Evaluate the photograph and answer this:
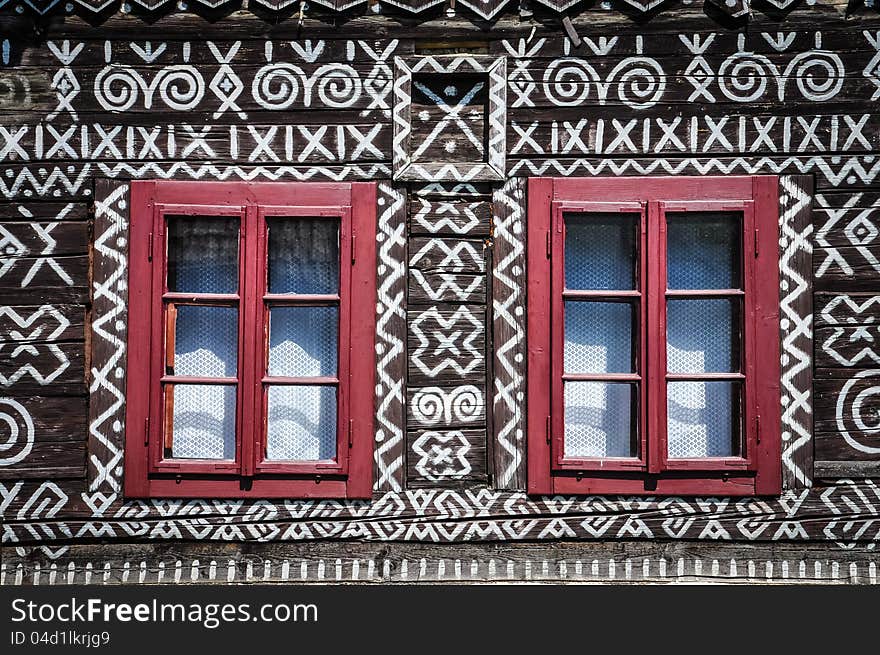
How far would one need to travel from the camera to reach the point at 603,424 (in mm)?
4402

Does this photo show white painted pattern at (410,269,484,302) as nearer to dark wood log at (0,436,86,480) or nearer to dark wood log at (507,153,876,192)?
dark wood log at (507,153,876,192)

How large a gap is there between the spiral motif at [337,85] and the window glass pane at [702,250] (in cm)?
165

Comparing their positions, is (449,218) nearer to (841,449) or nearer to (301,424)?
(301,424)

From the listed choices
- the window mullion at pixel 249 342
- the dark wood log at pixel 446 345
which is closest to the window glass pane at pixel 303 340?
the window mullion at pixel 249 342

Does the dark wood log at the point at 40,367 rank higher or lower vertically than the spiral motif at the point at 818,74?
lower

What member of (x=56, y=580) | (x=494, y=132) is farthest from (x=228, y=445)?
(x=494, y=132)

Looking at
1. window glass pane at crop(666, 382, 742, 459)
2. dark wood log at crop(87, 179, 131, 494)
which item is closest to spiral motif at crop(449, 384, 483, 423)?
window glass pane at crop(666, 382, 742, 459)

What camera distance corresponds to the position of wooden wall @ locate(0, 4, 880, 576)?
4344mm

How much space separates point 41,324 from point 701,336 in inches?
126

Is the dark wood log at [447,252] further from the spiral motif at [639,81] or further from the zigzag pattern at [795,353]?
the zigzag pattern at [795,353]

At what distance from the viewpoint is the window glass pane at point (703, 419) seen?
439cm

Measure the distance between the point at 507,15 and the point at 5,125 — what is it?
2.51 metres

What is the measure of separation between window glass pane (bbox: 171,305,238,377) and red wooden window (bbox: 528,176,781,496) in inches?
57.5

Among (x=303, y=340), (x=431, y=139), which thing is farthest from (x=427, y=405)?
(x=431, y=139)
